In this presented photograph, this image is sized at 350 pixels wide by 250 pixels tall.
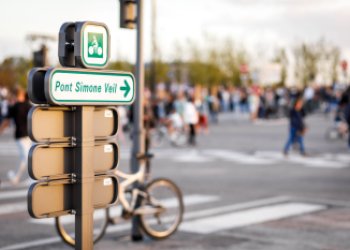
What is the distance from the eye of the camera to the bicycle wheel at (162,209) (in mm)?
8367

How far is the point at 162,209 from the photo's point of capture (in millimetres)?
8344

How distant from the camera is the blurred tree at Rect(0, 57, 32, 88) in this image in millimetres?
87375

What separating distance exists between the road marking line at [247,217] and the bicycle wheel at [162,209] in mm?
421

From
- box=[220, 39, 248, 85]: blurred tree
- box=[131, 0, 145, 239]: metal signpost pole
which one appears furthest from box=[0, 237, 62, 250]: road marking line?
Result: box=[220, 39, 248, 85]: blurred tree

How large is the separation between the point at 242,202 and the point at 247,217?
1.47 m

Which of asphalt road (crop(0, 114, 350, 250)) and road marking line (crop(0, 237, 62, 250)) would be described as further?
asphalt road (crop(0, 114, 350, 250))

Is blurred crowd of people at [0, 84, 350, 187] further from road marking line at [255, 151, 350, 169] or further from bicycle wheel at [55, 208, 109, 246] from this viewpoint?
bicycle wheel at [55, 208, 109, 246]

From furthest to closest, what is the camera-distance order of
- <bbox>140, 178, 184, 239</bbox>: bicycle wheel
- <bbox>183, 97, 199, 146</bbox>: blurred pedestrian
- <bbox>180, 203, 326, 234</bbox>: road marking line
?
<bbox>183, 97, 199, 146</bbox>: blurred pedestrian < <bbox>180, 203, 326, 234</bbox>: road marking line < <bbox>140, 178, 184, 239</bbox>: bicycle wheel

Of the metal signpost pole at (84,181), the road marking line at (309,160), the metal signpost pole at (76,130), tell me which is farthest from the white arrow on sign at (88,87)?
the road marking line at (309,160)

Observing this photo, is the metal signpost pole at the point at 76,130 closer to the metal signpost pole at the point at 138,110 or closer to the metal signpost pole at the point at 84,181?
the metal signpost pole at the point at 84,181

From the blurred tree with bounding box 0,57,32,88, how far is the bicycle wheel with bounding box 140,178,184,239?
8010 centimetres

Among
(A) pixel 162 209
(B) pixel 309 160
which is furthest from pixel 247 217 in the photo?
(B) pixel 309 160

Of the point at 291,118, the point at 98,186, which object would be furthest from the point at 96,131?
the point at 291,118

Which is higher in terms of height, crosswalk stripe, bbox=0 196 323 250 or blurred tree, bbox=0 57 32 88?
crosswalk stripe, bbox=0 196 323 250
